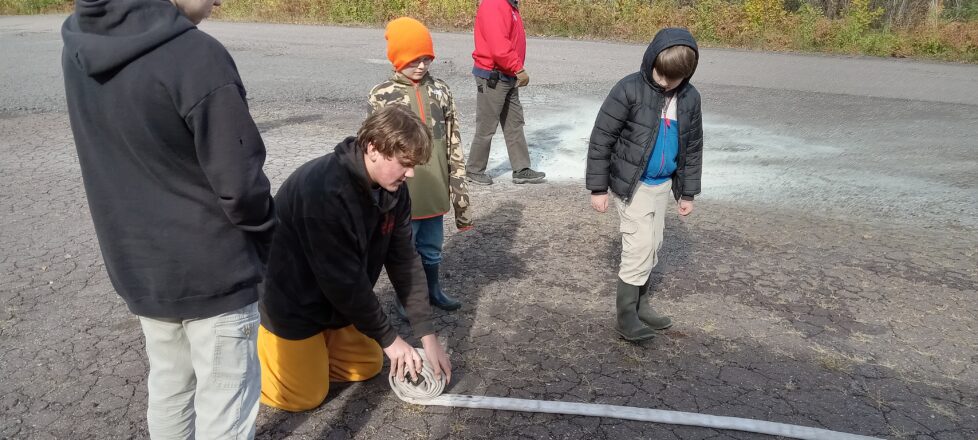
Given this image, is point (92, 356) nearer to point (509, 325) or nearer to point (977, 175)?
point (509, 325)

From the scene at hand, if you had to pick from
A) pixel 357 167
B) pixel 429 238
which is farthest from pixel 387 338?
pixel 429 238

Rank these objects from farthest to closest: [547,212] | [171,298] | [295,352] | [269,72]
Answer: [269,72] < [547,212] < [295,352] < [171,298]

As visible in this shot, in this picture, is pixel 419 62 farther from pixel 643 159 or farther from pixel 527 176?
pixel 527 176

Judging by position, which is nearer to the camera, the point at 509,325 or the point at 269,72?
the point at 509,325

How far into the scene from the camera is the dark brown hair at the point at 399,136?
8.42 ft

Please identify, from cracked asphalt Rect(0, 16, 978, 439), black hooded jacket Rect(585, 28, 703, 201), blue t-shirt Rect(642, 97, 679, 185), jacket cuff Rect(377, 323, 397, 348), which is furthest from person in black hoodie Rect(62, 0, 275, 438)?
blue t-shirt Rect(642, 97, 679, 185)

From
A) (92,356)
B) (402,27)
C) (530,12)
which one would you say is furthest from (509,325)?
(530,12)

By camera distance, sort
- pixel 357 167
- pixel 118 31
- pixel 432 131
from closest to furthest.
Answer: pixel 118 31 → pixel 357 167 → pixel 432 131

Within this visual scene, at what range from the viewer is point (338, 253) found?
2.74 meters

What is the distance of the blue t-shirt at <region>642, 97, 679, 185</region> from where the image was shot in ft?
12.3

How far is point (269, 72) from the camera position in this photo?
1220cm

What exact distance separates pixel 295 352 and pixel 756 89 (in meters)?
9.55

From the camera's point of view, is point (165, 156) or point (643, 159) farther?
point (643, 159)

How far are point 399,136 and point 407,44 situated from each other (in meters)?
1.43
